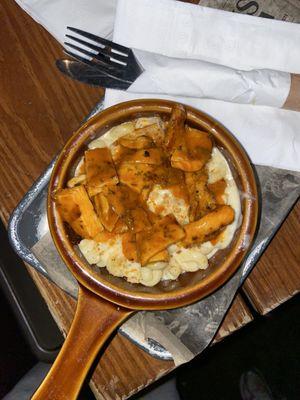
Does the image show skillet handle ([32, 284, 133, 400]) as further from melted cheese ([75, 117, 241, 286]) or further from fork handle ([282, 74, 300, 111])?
fork handle ([282, 74, 300, 111])

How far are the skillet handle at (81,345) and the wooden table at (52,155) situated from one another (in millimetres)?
219

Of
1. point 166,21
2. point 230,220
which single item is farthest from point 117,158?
point 166,21

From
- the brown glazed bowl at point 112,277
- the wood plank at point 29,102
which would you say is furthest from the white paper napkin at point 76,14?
the brown glazed bowl at point 112,277

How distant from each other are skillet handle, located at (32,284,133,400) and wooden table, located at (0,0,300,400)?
0.22 m

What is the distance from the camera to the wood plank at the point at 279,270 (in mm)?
1161

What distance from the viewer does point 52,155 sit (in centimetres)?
117

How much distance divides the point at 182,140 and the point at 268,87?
0.23 m

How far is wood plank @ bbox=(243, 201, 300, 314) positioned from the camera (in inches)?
45.7

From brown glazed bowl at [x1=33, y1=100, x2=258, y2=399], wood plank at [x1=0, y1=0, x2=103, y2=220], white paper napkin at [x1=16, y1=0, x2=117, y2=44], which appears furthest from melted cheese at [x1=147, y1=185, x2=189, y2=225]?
white paper napkin at [x1=16, y1=0, x2=117, y2=44]

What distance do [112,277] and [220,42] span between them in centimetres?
53

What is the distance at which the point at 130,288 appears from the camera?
3.13 ft

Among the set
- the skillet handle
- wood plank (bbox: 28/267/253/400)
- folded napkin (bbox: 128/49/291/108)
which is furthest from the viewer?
wood plank (bbox: 28/267/253/400)

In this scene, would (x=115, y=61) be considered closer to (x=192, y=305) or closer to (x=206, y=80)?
(x=206, y=80)

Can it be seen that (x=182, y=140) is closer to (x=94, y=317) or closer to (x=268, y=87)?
(x=268, y=87)
